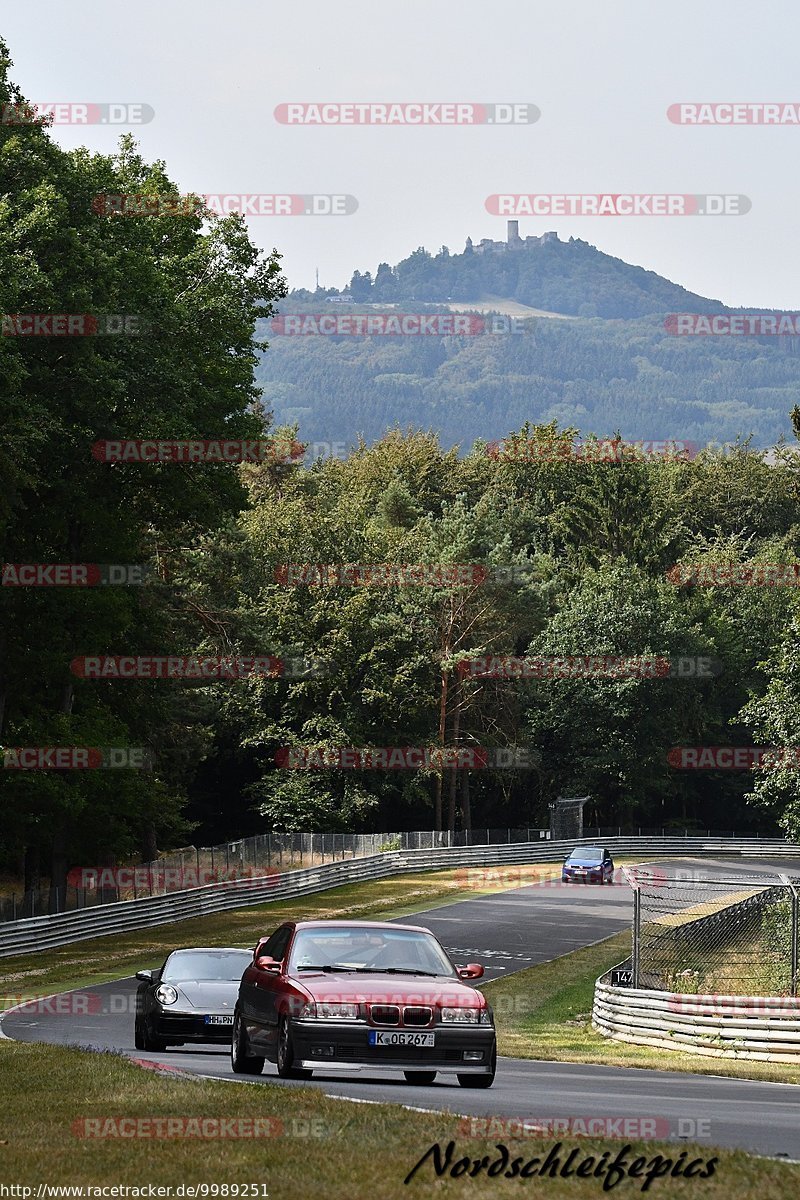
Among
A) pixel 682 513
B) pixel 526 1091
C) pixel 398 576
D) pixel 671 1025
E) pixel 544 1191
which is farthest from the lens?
pixel 682 513

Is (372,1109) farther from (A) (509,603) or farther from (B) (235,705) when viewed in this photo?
(A) (509,603)

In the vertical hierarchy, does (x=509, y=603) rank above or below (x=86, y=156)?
below

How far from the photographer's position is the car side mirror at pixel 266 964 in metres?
15.2

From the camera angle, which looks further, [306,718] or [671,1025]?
[306,718]

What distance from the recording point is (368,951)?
15.3m

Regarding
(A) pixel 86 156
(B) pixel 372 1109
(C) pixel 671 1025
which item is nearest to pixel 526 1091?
(B) pixel 372 1109

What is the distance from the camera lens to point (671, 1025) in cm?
2311

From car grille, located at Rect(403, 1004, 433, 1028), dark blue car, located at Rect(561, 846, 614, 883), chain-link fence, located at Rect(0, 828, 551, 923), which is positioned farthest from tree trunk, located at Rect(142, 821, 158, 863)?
car grille, located at Rect(403, 1004, 433, 1028)

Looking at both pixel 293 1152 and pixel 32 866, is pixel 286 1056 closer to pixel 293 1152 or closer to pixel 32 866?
pixel 293 1152

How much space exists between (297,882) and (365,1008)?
43.7 m

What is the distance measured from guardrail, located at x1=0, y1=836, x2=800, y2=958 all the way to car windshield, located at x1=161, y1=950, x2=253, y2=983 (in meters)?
19.8

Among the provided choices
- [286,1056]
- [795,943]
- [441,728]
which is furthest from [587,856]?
[286,1056]

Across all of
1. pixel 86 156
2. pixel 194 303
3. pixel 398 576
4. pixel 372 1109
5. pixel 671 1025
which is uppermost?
pixel 86 156

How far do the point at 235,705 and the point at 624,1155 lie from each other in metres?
68.2
